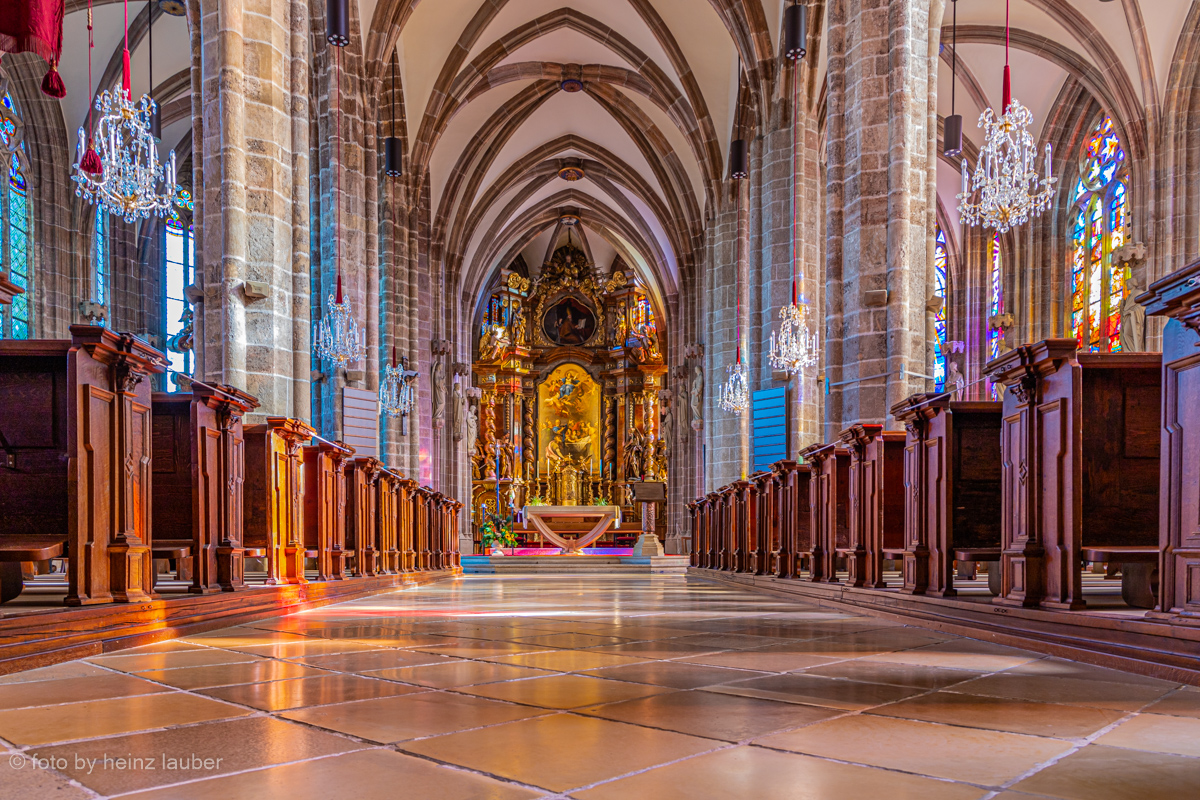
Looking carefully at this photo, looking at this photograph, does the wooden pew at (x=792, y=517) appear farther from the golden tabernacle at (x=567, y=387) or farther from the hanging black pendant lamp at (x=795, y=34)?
the golden tabernacle at (x=567, y=387)

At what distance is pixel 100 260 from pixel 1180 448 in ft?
65.3

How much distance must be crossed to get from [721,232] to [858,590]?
1580cm

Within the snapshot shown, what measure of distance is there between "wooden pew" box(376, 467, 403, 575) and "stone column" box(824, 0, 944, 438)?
5.21m

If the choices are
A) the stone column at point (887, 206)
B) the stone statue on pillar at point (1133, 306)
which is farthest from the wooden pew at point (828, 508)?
the stone statue on pillar at point (1133, 306)

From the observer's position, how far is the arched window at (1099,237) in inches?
701

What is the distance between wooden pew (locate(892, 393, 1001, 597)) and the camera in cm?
545

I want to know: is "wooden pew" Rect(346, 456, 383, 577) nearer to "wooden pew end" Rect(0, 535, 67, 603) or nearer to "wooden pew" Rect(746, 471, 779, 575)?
"wooden pew end" Rect(0, 535, 67, 603)

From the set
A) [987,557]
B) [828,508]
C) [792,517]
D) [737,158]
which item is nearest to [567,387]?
[737,158]

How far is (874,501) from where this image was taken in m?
6.52

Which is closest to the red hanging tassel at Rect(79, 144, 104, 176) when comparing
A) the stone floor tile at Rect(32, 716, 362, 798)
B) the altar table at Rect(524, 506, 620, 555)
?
the stone floor tile at Rect(32, 716, 362, 798)

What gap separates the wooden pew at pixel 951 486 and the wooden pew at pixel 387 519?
6.03 meters

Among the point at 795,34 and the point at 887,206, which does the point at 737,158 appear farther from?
the point at 887,206

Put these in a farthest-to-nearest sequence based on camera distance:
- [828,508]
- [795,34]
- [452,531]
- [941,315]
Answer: [941,315] → [452,531] → [795,34] → [828,508]

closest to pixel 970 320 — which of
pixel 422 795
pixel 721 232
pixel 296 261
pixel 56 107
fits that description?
pixel 721 232
